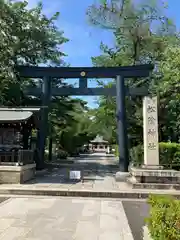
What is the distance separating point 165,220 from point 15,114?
38.4 feet

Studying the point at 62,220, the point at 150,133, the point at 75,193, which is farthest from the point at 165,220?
the point at 150,133

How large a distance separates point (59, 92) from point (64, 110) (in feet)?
14.7

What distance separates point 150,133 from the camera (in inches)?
554

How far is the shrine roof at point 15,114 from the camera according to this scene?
45.3 ft

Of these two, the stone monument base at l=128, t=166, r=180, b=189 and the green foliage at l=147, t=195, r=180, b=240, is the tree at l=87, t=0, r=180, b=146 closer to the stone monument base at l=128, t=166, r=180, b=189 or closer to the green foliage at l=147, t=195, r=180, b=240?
the stone monument base at l=128, t=166, r=180, b=189

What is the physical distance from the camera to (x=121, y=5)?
→ 20547 mm

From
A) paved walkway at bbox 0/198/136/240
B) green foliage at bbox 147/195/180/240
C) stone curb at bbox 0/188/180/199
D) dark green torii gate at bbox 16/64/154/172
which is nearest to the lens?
green foliage at bbox 147/195/180/240

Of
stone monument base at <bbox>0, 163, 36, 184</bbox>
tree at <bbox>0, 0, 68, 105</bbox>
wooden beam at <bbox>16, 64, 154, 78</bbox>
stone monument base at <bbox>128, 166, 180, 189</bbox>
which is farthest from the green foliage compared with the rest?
tree at <bbox>0, 0, 68, 105</bbox>

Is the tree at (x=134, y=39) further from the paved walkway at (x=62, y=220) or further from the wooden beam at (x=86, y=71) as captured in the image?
the paved walkway at (x=62, y=220)

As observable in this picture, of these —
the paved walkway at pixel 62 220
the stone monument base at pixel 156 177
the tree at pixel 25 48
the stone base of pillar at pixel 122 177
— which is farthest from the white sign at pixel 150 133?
the tree at pixel 25 48

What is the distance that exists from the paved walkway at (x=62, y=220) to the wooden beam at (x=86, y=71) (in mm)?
9117

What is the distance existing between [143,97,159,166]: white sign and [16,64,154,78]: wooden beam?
11.0 ft

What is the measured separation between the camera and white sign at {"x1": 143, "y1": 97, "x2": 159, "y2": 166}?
13664mm

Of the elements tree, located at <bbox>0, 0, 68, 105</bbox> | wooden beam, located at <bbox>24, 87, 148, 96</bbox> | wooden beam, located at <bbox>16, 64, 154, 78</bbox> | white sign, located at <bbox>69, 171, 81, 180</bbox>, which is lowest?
white sign, located at <bbox>69, 171, 81, 180</bbox>
